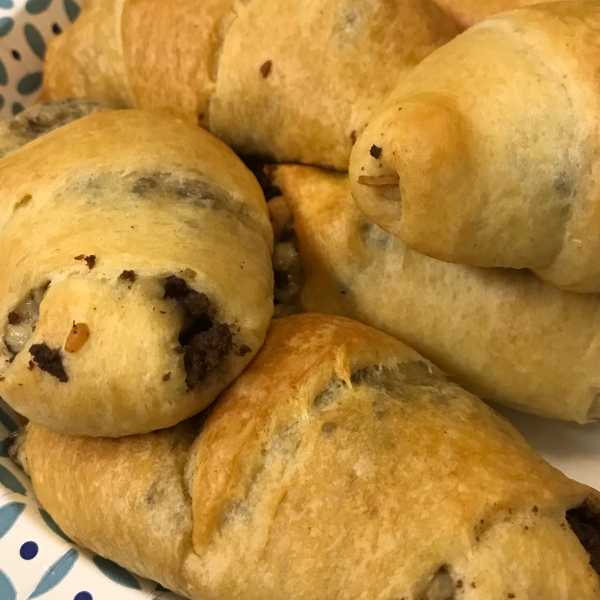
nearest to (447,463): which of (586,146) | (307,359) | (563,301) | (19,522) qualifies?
(307,359)

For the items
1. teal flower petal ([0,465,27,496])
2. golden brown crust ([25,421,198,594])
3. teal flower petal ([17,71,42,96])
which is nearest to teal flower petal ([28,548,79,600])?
golden brown crust ([25,421,198,594])

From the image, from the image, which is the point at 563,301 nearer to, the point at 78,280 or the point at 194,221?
the point at 194,221

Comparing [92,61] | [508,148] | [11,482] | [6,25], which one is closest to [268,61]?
[92,61]

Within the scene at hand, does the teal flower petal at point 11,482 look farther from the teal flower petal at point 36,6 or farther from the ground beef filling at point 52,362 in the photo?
the teal flower petal at point 36,6

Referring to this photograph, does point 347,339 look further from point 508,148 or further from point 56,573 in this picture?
point 56,573

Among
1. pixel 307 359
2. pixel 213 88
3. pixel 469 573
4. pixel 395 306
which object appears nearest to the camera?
pixel 469 573

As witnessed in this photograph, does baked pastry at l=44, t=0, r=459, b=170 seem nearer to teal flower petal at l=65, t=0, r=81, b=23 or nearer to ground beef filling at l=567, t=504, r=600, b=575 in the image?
teal flower petal at l=65, t=0, r=81, b=23
